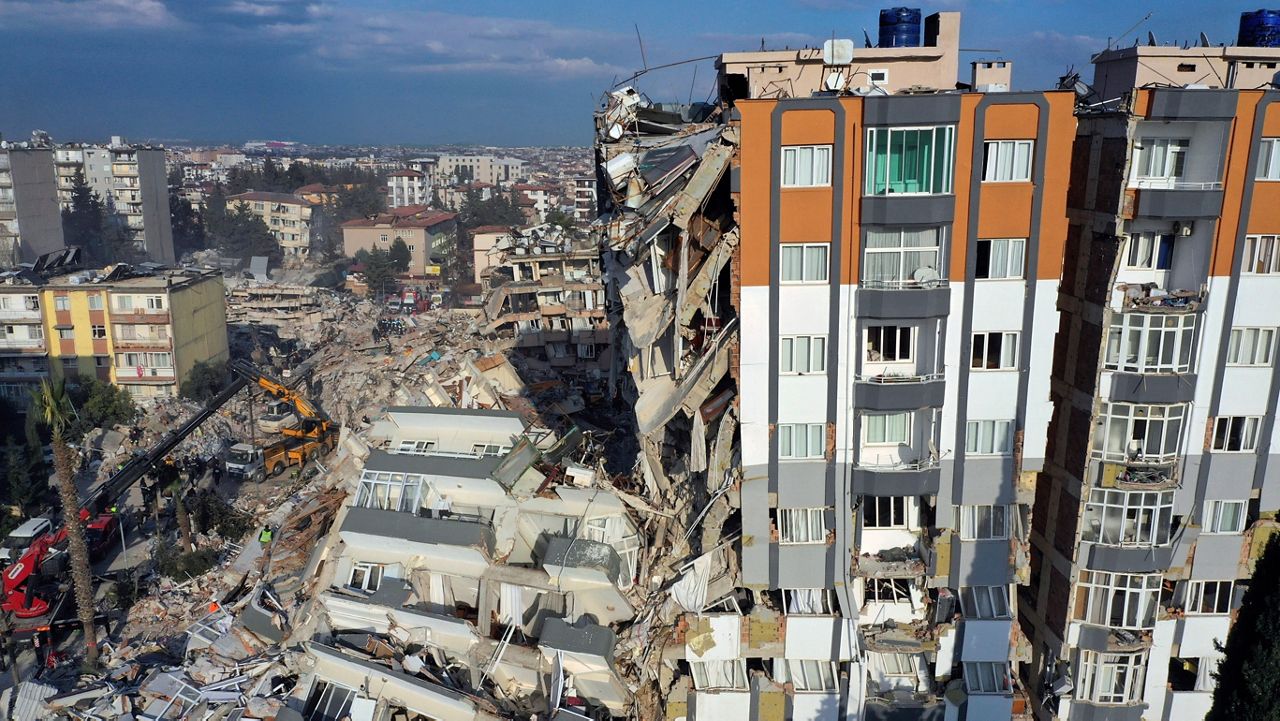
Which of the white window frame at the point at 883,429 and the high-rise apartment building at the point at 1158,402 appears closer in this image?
the high-rise apartment building at the point at 1158,402

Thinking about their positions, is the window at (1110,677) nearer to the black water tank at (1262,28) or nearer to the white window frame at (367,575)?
the black water tank at (1262,28)

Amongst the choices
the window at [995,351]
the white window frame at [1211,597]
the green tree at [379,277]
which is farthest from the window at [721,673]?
the green tree at [379,277]

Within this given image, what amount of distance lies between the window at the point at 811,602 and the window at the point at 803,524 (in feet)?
3.56

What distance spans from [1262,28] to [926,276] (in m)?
10.7

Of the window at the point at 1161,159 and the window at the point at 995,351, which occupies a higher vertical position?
the window at the point at 1161,159

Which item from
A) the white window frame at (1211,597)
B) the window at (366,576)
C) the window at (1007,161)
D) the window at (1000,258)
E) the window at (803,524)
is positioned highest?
the window at (1007,161)

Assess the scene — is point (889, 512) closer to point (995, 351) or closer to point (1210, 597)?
point (995, 351)

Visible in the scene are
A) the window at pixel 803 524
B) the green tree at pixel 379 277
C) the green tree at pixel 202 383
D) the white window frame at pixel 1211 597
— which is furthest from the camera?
the green tree at pixel 379 277

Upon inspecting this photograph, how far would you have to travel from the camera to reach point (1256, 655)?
46.0ft

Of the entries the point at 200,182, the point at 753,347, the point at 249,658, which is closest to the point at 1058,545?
the point at 753,347

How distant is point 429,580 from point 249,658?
4.65m

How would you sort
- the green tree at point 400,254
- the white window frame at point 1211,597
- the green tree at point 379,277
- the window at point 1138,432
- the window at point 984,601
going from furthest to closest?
1. the green tree at point 400,254
2. the green tree at point 379,277
3. the white window frame at point 1211,597
4. the window at point 984,601
5. the window at point 1138,432

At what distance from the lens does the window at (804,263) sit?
14.4 meters

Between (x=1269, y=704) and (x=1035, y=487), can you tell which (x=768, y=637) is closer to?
(x=1035, y=487)
